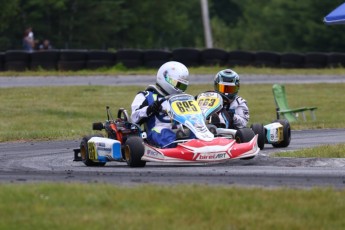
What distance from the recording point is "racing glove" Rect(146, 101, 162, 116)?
A: 12.5 metres

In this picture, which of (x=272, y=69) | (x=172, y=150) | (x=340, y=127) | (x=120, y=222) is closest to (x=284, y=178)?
(x=172, y=150)

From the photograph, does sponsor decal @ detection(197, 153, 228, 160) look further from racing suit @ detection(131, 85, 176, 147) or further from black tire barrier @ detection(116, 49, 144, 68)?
black tire barrier @ detection(116, 49, 144, 68)

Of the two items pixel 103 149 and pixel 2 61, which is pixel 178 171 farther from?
pixel 2 61

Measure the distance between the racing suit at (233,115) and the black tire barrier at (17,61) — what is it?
1793 centimetres

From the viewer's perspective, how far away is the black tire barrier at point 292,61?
114ft

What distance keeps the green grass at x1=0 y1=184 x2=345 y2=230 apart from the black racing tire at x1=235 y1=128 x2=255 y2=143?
383 centimetres

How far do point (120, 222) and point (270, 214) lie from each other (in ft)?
3.55

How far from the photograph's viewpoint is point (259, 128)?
1396 cm

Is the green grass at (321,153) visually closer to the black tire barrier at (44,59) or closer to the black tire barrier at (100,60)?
the black tire barrier at (44,59)

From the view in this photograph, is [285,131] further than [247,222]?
Yes

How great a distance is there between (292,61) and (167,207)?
27355 millimetres

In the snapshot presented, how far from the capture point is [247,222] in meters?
7.42

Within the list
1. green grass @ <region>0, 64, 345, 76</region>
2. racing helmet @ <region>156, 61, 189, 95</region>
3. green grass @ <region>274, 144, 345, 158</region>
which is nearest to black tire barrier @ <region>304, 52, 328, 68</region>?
green grass @ <region>0, 64, 345, 76</region>

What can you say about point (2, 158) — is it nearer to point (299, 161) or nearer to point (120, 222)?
point (299, 161)
